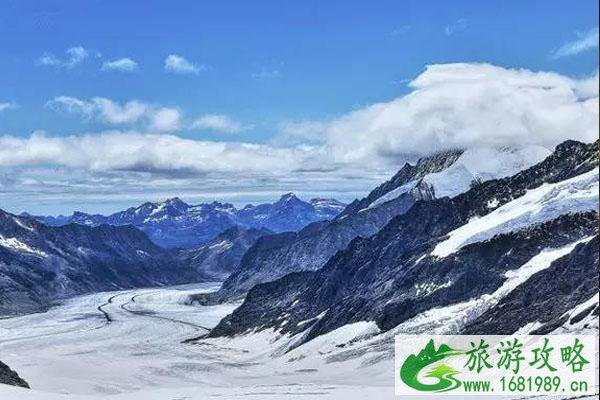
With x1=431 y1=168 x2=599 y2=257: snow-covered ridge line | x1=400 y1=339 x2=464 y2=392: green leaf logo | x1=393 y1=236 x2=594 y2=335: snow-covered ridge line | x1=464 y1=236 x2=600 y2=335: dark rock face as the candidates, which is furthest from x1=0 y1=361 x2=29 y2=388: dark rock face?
x1=431 y1=168 x2=599 y2=257: snow-covered ridge line

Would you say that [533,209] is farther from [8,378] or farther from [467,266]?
[8,378]

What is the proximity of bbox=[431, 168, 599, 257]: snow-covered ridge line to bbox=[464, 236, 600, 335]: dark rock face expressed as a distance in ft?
102

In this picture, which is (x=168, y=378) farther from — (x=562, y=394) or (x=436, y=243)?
(x=562, y=394)

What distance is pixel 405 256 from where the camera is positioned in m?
195

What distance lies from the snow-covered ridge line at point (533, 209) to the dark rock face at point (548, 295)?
31.0 metres

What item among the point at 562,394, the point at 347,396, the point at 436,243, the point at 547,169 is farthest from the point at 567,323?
the point at 547,169

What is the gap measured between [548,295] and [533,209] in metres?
53.1

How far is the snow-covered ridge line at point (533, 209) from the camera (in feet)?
533

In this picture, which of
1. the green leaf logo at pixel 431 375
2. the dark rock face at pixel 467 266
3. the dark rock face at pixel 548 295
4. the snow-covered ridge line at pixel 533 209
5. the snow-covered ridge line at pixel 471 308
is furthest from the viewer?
the snow-covered ridge line at pixel 533 209

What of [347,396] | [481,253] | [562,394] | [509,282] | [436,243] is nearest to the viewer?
[562,394]

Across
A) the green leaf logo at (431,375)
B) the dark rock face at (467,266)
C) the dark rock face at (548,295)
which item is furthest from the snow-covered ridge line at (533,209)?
the green leaf logo at (431,375)

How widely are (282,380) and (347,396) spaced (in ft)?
213

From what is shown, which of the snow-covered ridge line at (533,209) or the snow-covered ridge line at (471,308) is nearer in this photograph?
the snow-covered ridge line at (471,308)

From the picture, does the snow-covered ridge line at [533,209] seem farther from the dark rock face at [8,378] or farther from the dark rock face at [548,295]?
the dark rock face at [8,378]
